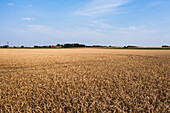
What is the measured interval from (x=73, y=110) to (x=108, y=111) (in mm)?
845

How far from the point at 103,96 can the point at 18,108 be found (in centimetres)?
232

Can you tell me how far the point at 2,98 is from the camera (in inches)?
148

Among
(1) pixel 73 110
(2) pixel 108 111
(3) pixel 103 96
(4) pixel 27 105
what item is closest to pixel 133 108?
(2) pixel 108 111

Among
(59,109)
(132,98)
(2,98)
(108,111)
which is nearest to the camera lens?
(108,111)

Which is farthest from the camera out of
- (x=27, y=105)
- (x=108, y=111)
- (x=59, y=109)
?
(x=27, y=105)

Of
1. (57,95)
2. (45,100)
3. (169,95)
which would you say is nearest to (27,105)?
(45,100)

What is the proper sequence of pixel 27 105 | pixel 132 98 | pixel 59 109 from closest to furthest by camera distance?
pixel 59 109
pixel 27 105
pixel 132 98

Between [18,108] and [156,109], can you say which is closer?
[156,109]

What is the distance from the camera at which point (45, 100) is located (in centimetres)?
355

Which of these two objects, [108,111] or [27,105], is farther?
[27,105]

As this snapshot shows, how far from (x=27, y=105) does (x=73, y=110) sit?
1.30m

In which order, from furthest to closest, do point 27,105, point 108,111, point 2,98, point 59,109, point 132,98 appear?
point 2,98 → point 132,98 → point 27,105 → point 59,109 → point 108,111

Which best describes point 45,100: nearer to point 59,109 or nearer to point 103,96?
point 59,109

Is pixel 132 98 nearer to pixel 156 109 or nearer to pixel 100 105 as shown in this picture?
pixel 156 109
